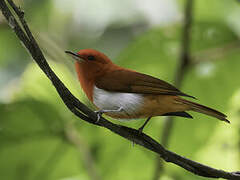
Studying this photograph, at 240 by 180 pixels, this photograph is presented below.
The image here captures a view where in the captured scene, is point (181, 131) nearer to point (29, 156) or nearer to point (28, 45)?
point (29, 156)

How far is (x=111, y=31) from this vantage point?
648cm

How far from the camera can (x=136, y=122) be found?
340cm

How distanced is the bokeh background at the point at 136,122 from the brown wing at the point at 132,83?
2.11ft

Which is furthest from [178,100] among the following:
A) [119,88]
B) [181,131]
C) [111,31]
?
[111,31]

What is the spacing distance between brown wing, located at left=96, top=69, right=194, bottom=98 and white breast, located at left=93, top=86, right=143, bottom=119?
0.11ft

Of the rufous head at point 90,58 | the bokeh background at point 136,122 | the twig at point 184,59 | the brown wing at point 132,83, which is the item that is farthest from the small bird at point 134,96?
the bokeh background at point 136,122

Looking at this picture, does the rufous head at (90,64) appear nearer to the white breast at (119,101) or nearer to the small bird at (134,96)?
the small bird at (134,96)

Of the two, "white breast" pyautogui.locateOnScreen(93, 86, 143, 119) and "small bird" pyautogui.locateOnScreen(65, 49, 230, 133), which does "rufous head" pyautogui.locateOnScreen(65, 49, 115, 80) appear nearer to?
"small bird" pyautogui.locateOnScreen(65, 49, 230, 133)

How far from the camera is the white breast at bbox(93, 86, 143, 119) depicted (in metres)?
2.58

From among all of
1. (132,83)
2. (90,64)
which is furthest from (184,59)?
(90,64)

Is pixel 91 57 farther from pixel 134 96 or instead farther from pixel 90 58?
pixel 134 96

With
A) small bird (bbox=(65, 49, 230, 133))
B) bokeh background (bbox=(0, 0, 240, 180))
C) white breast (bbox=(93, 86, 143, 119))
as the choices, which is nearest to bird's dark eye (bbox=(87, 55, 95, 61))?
small bird (bbox=(65, 49, 230, 133))

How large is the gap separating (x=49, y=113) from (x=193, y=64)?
45.3 inches

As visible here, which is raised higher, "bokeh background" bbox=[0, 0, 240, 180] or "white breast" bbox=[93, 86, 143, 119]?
"white breast" bbox=[93, 86, 143, 119]
